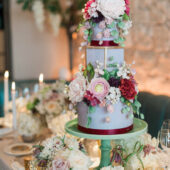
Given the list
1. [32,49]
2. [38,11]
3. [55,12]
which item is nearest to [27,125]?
[38,11]

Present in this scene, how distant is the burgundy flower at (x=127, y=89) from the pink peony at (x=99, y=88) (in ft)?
0.19

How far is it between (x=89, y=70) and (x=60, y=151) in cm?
35

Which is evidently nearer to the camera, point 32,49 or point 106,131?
point 106,131

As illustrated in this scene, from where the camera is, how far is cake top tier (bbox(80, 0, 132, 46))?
48.3 inches

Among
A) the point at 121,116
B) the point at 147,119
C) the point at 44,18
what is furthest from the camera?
the point at 44,18

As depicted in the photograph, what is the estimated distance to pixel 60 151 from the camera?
1176 millimetres

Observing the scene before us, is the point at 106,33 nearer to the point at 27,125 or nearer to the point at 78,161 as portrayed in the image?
the point at 78,161

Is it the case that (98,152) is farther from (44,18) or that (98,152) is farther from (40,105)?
(44,18)

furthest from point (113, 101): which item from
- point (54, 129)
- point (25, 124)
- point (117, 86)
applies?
point (25, 124)

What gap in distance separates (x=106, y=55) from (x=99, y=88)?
0.52 ft

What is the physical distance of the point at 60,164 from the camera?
1.12m

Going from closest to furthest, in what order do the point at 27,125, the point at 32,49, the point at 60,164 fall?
the point at 60,164 → the point at 27,125 → the point at 32,49

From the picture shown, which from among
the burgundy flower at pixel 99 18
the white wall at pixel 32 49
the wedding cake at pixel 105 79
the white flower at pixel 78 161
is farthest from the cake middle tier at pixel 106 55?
the white wall at pixel 32 49

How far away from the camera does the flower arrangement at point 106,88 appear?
3.95 feet
